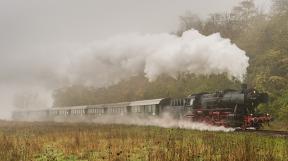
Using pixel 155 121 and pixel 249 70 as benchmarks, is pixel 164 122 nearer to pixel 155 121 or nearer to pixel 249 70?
pixel 155 121

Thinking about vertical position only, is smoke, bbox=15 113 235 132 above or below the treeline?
below

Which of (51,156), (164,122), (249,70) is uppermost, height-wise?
(249,70)

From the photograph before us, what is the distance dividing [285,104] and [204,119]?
5460mm

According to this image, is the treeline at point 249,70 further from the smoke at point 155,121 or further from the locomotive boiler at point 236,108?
the smoke at point 155,121

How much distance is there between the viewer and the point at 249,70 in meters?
38.8

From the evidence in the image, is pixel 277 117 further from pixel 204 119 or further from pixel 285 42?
pixel 285 42

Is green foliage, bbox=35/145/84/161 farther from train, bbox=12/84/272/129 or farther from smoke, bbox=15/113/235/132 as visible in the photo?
train, bbox=12/84/272/129

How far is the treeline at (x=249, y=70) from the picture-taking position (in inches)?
1278

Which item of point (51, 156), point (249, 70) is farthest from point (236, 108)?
point (249, 70)

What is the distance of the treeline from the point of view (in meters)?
32.5

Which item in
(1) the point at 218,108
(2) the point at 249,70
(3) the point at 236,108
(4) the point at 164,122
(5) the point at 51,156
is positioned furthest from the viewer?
(2) the point at 249,70

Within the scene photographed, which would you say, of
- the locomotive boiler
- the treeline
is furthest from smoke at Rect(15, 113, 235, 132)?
the treeline

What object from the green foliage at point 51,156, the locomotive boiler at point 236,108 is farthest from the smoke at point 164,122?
the green foliage at point 51,156

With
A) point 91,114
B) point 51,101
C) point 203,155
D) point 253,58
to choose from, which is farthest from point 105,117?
point 51,101
